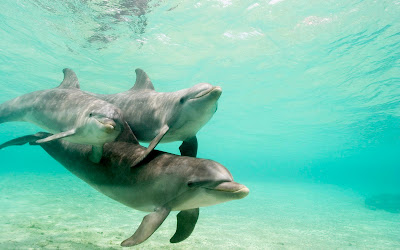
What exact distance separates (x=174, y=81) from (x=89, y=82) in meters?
8.88

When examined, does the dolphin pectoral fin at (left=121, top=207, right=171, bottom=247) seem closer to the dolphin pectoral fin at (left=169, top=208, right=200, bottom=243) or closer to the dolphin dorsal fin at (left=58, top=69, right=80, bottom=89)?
the dolphin pectoral fin at (left=169, top=208, right=200, bottom=243)

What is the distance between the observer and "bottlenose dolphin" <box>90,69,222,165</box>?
4211 millimetres

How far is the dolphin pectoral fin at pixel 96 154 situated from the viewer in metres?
3.91

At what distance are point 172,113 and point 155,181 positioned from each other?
→ 59.4 inches

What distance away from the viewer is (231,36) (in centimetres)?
1666

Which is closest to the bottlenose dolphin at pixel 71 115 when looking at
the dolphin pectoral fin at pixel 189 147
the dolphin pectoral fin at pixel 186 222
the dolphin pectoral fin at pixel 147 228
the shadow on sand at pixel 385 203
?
the dolphin pectoral fin at pixel 147 228

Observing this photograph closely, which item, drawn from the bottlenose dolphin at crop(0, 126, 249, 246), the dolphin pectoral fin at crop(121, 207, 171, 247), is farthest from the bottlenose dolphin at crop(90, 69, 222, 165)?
the dolphin pectoral fin at crop(121, 207, 171, 247)

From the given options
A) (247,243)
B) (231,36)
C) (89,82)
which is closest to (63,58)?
(89,82)

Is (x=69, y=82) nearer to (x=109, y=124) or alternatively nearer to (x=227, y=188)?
(x=109, y=124)

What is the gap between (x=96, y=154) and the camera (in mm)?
3992

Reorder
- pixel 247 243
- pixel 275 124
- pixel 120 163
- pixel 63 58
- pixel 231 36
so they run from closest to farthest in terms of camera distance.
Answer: pixel 120 163 < pixel 247 243 < pixel 231 36 < pixel 63 58 < pixel 275 124

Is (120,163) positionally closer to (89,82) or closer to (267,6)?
(267,6)

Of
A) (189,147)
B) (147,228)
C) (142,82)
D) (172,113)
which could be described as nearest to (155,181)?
(147,228)

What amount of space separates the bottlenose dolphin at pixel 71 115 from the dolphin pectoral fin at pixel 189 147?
1.44 meters
